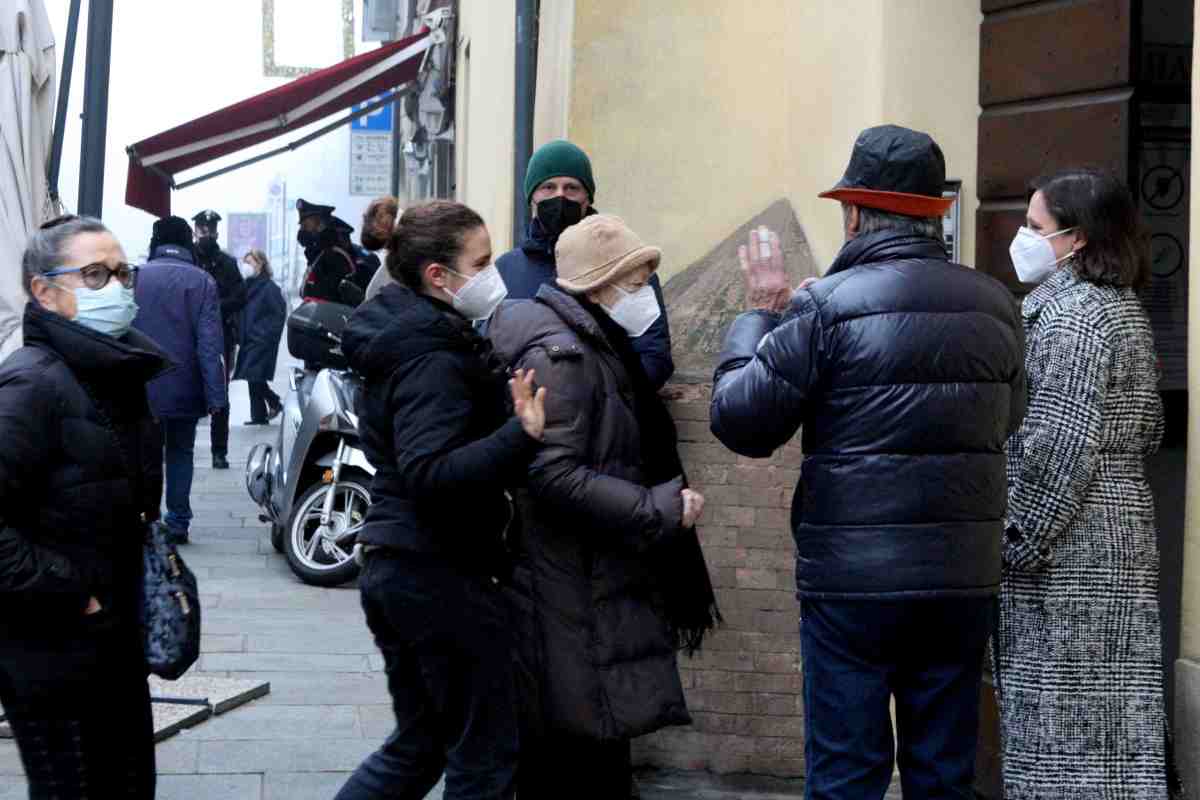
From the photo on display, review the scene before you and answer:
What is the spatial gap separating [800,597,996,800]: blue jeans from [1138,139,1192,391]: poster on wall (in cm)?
230

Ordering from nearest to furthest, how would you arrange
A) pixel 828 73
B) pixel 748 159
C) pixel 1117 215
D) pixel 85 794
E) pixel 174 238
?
pixel 85 794, pixel 1117 215, pixel 828 73, pixel 748 159, pixel 174 238

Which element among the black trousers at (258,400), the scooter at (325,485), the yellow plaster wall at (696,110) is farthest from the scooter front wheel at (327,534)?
the black trousers at (258,400)

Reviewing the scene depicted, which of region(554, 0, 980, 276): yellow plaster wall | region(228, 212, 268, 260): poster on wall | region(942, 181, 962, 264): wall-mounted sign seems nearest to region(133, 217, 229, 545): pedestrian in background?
region(554, 0, 980, 276): yellow plaster wall

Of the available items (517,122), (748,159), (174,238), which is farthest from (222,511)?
(748,159)

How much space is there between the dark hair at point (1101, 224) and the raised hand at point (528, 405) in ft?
4.61

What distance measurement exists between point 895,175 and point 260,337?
15983 mm

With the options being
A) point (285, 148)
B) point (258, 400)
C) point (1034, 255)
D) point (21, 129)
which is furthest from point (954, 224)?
point (258, 400)

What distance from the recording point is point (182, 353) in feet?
34.3

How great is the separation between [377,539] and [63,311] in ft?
2.81

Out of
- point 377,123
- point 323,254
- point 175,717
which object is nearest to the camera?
point 175,717

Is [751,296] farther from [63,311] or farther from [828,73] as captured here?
[828,73]

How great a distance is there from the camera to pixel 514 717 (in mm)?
4145

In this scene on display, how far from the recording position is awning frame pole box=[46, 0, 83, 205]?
8867 millimetres

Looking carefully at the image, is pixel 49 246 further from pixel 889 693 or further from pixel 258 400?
pixel 258 400
